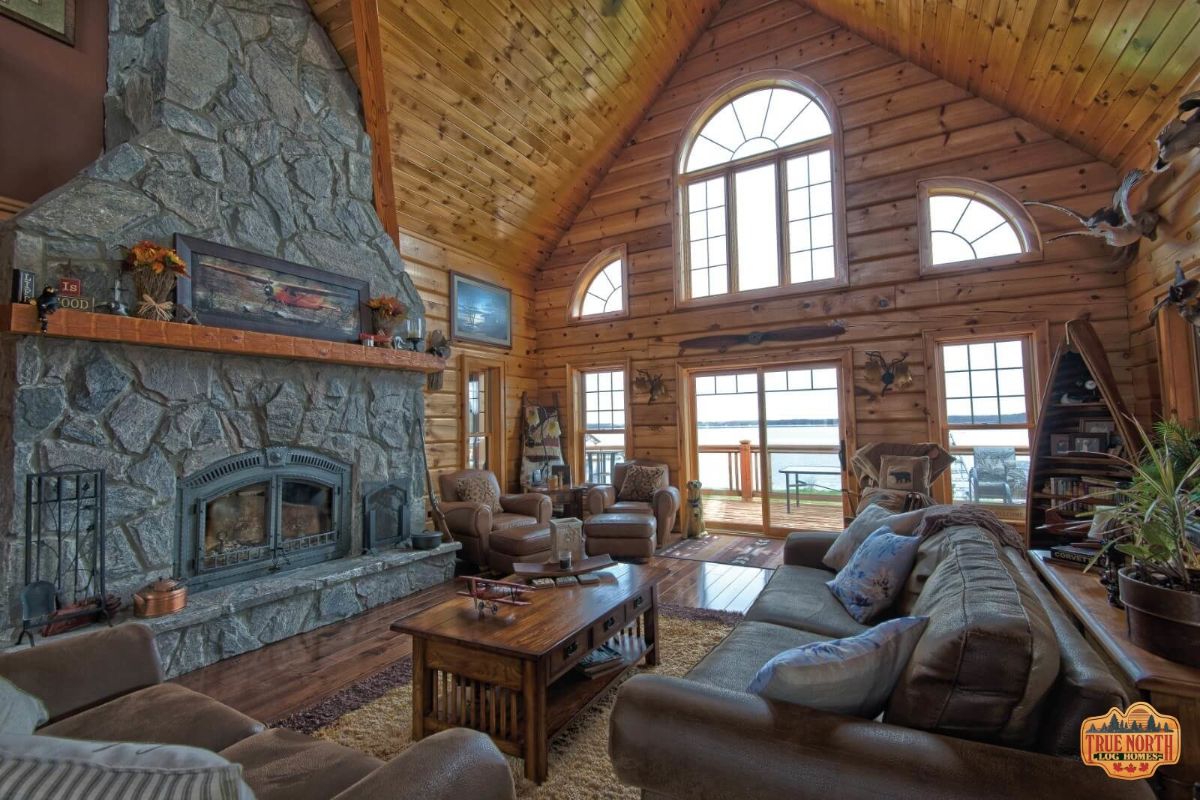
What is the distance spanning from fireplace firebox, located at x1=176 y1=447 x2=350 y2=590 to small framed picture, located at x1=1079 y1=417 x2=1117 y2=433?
17.7 ft

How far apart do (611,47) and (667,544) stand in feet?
16.6

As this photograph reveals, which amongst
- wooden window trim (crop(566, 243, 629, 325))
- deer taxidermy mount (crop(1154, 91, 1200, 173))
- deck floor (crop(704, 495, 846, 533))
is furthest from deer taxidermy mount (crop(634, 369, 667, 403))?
deer taxidermy mount (crop(1154, 91, 1200, 173))

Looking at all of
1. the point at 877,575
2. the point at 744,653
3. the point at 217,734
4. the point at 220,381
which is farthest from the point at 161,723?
the point at 877,575

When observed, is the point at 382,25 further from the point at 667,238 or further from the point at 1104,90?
the point at 1104,90

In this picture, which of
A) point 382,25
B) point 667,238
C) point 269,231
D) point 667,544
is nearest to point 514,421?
point 667,544

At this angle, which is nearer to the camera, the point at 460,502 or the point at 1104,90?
the point at 1104,90

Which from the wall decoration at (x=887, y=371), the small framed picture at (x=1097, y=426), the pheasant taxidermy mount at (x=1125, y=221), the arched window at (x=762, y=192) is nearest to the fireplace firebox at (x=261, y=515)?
the arched window at (x=762, y=192)

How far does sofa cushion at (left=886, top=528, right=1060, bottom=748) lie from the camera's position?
1127 mm

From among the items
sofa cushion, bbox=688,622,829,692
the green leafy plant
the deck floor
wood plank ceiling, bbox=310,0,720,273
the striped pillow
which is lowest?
the deck floor

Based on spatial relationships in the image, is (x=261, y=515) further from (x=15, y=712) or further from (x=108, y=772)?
(x=108, y=772)

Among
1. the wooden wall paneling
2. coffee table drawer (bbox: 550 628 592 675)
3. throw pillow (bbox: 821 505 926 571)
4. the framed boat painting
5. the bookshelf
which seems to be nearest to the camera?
coffee table drawer (bbox: 550 628 592 675)

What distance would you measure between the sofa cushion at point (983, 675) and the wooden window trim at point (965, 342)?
4.10m

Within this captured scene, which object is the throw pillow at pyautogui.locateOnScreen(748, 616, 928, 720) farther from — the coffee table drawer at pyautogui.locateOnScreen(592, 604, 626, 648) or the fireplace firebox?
the fireplace firebox

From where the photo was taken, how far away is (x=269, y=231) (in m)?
3.61
